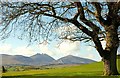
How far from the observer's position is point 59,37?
68.3 ft

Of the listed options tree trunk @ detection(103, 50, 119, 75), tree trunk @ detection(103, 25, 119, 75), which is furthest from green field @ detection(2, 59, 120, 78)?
tree trunk @ detection(103, 25, 119, 75)

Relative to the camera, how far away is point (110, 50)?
1928 centimetres

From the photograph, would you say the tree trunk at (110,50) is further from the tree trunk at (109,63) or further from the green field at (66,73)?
the green field at (66,73)

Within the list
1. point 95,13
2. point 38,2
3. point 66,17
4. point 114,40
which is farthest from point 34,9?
point 114,40

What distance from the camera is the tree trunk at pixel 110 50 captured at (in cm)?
1905

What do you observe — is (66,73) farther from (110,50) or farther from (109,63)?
(110,50)

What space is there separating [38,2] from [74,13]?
7.17 feet

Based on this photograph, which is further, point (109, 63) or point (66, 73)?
point (66, 73)

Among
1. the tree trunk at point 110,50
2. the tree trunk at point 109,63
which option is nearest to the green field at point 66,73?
the tree trunk at point 109,63

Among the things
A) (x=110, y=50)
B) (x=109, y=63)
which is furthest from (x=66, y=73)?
(x=110, y=50)

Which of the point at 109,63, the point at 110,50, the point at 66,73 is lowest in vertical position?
the point at 66,73

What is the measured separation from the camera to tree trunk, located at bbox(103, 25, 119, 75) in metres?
19.0

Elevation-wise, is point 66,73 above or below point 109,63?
below

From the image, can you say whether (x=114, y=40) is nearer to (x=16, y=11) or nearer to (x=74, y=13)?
(x=74, y=13)
